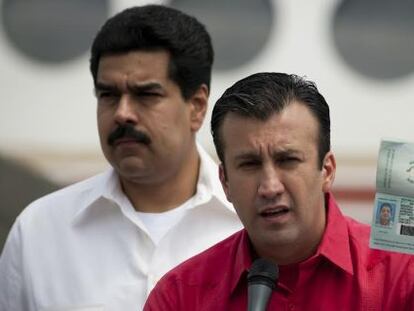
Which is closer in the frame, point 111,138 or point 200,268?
point 200,268

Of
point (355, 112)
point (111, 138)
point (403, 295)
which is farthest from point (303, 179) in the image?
point (355, 112)

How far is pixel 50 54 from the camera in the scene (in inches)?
184

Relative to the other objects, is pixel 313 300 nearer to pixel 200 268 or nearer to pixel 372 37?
pixel 200 268

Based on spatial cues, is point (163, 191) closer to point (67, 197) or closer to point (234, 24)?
point (67, 197)

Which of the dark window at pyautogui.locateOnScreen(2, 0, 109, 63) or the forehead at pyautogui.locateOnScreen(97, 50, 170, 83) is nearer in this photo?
the forehead at pyautogui.locateOnScreen(97, 50, 170, 83)

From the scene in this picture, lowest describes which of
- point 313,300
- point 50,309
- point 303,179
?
point 50,309

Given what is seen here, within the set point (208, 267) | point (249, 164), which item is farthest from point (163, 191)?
point (249, 164)

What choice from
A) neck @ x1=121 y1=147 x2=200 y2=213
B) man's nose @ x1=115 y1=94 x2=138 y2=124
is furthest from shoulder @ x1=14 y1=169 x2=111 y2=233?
man's nose @ x1=115 y1=94 x2=138 y2=124

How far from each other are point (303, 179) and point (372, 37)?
213 centimetres

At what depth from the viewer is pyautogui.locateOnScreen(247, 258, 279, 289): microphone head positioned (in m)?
2.38

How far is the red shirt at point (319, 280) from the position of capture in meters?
2.52

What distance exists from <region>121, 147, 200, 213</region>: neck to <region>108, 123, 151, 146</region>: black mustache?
15 centimetres

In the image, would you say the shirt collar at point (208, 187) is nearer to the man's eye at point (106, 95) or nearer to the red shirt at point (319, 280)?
the man's eye at point (106, 95)

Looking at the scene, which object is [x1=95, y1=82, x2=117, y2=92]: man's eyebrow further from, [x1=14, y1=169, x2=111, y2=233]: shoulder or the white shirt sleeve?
the white shirt sleeve
